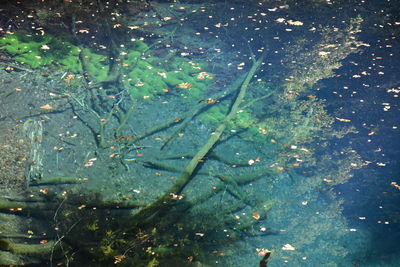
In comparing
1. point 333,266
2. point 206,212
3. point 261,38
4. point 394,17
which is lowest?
point 333,266

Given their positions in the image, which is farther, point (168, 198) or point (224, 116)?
point (224, 116)

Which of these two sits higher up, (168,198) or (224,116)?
(168,198)

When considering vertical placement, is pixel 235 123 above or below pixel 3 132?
below

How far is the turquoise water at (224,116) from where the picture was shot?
714 cm

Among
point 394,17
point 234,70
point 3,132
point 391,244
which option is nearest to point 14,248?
point 3,132

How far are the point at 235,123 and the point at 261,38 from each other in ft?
15.3

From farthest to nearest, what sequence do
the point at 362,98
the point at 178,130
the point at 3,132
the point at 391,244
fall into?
the point at 391,244, the point at 362,98, the point at 178,130, the point at 3,132

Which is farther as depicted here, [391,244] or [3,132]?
[391,244]

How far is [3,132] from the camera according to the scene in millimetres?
6867

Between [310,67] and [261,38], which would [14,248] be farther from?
[261,38]

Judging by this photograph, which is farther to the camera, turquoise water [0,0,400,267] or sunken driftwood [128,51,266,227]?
turquoise water [0,0,400,267]

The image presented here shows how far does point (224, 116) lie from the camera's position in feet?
33.3

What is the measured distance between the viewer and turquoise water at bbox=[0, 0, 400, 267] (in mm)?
7145

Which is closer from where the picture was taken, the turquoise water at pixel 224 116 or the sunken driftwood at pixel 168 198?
the sunken driftwood at pixel 168 198
